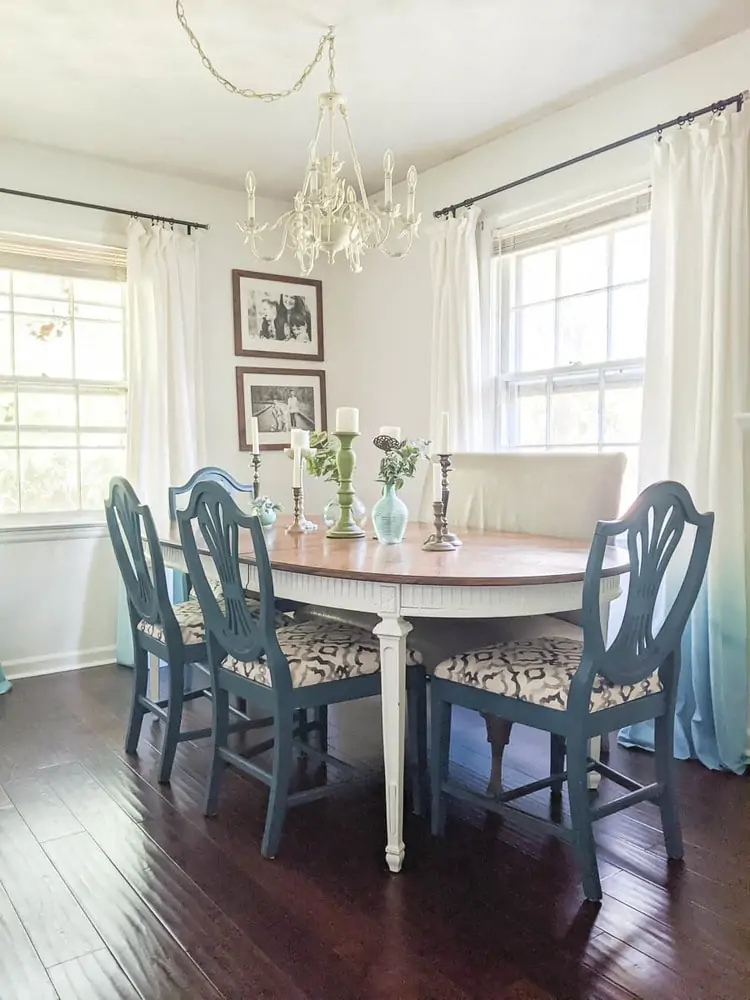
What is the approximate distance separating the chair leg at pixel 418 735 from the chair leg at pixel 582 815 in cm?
61

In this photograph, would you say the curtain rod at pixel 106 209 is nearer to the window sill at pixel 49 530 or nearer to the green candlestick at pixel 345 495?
the window sill at pixel 49 530

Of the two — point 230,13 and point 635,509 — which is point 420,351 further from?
point 635,509

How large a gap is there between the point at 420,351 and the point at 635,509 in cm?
262

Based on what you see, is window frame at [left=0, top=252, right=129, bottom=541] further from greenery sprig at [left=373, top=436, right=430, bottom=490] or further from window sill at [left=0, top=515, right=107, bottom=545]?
greenery sprig at [left=373, top=436, right=430, bottom=490]

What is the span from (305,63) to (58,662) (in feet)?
9.86

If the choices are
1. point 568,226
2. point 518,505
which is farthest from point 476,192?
point 518,505

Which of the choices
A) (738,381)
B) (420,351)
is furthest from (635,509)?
(420,351)

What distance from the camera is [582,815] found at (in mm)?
1843

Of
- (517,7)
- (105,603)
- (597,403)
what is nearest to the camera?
(517,7)

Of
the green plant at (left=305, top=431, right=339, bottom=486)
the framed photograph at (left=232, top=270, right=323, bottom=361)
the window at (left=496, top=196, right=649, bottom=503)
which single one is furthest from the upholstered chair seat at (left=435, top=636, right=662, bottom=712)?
the framed photograph at (left=232, top=270, right=323, bottom=361)

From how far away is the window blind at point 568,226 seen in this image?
3.19 m

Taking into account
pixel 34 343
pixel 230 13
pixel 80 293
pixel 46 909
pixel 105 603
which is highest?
pixel 230 13

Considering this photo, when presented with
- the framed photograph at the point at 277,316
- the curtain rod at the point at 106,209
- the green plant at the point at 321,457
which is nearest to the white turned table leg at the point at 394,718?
the green plant at the point at 321,457

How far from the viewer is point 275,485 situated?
4.61 meters
